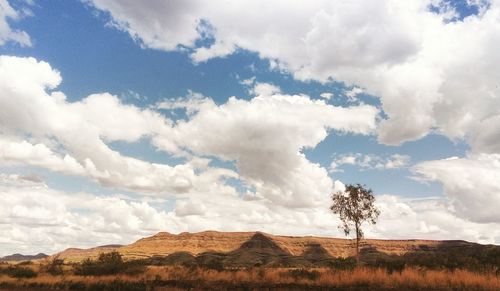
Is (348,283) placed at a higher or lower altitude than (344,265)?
higher

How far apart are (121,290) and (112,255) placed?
39.5 m

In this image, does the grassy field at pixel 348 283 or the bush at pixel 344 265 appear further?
the bush at pixel 344 265

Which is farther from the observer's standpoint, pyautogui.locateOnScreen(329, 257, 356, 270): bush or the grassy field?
pyautogui.locateOnScreen(329, 257, 356, 270): bush

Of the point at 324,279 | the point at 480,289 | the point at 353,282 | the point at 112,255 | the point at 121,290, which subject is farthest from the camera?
the point at 112,255

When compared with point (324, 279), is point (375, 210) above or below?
above

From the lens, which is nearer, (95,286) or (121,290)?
(121,290)

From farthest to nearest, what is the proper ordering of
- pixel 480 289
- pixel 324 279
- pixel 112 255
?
pixel 112 255, pixel 324 279, pixel 480 289

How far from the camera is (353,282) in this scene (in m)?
21.5

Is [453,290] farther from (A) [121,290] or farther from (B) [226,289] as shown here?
(A) [121,290]

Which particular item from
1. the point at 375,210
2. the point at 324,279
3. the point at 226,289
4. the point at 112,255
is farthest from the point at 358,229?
the point at 226,289

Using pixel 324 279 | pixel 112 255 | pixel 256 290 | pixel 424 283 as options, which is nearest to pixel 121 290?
pixel 256 290

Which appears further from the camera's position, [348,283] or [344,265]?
[344,265]

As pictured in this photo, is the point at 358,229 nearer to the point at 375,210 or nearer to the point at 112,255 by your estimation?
the point at 375,210

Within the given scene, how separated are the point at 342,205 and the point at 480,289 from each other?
4256 cm
